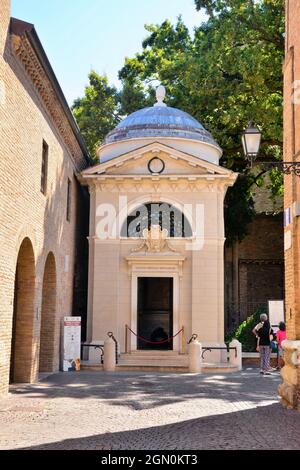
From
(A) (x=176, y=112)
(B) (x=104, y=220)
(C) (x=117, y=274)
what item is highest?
(A) (x=176, y=112)

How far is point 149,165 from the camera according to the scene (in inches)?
878

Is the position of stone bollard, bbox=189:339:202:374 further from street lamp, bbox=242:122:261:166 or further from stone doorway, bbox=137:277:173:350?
street lamp, bbox=242:122:261:166

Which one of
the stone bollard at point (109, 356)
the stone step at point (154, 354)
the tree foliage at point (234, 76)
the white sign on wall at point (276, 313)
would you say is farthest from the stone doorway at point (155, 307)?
the stone bollard at point (109, 356)

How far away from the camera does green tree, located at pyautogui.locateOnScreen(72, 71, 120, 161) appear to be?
99.1 feet

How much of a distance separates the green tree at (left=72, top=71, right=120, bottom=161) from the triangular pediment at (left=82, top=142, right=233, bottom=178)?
27.9ft

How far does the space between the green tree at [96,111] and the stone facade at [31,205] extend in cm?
915

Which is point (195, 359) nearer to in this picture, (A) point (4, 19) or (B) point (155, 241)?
(B) point (155, 241)

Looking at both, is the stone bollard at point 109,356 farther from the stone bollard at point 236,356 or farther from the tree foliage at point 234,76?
the tree foliage at point 234,76

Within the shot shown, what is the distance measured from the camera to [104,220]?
22.2 meters

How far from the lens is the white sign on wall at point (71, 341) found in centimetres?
1857

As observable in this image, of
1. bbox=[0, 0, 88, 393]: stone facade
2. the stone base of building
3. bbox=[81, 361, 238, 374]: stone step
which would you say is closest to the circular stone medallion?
bbox=[0, 0, 88, 393]: stone facade
